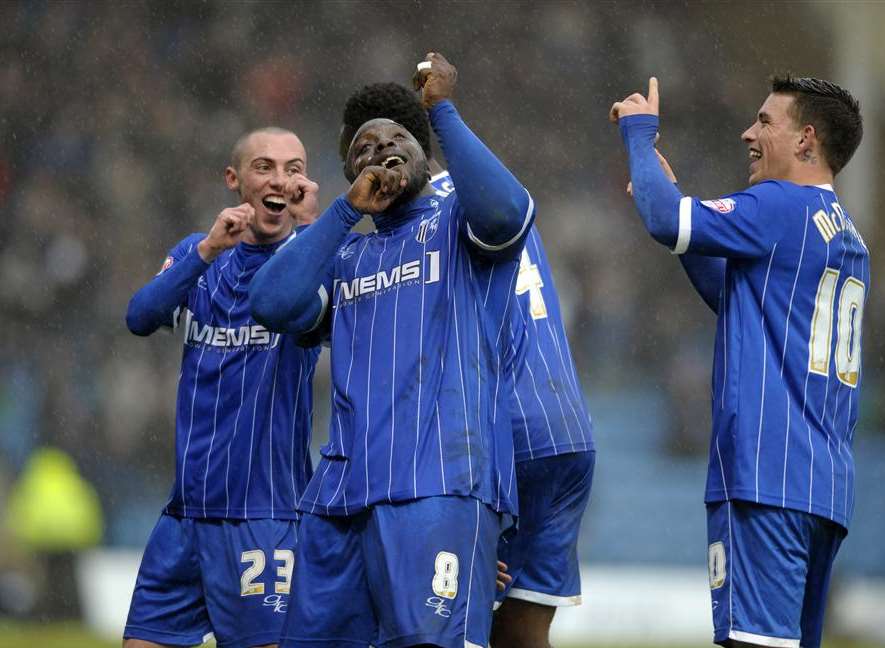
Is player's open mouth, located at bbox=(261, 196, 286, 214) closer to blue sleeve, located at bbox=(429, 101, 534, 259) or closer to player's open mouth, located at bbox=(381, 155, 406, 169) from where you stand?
player's open mouth, located at bbox=(381, 155, 406, 169)

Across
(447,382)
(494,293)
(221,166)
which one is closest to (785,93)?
(494,293)

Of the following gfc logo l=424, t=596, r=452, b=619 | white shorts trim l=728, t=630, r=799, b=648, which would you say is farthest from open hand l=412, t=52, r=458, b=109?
white shorts trim l=728, t=630, r=799, b=648

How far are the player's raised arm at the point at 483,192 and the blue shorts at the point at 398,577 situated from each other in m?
0.56

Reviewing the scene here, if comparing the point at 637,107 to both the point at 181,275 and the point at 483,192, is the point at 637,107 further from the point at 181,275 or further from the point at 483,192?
the point at 181,275

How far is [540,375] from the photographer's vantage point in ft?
12.8

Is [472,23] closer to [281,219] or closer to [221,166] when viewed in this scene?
[221,166]

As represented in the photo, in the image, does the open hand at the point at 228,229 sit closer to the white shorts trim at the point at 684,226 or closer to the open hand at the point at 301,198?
the open hand at the point at 301,198

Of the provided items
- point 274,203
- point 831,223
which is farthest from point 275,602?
point 831,223

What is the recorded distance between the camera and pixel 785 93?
11.7 feet

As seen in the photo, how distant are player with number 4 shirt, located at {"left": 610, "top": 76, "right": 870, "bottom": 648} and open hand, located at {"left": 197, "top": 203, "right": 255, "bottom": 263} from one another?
3.52 ft

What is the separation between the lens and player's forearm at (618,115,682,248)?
335 centimetres

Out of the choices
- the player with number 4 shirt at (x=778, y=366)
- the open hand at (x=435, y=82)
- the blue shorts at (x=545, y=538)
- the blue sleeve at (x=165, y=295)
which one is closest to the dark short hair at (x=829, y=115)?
the player with number 4 shirt at (x=778, y=366)

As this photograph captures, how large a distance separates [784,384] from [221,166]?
5.76 m

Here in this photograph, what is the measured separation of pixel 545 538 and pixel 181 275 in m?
1.26
